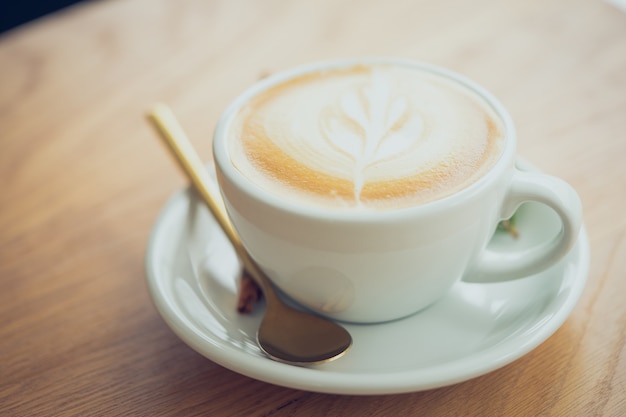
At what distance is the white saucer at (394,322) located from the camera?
0.54m

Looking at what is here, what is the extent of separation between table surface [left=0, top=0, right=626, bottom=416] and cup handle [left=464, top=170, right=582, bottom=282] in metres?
0.08

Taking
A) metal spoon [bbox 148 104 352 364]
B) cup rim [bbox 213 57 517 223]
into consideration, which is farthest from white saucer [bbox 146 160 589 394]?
cup rim [bbox 213 57 517 223]

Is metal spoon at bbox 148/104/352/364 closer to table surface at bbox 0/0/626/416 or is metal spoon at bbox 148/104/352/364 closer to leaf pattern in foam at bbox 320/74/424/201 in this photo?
→ table surface at bbox 0/0/626/416

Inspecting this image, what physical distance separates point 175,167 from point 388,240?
1.64 ft

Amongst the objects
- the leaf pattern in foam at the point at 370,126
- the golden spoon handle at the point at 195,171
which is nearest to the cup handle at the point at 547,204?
the leaf pattern in foam at the point at 370,126

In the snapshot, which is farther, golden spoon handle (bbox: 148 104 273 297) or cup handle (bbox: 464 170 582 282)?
golden spoon handle (bbox: 148 104 273 297)

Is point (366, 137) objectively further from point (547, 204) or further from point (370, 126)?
point (547, 204)

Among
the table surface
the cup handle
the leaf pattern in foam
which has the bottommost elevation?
the table surface

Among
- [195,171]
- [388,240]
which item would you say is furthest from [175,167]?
[388,240]

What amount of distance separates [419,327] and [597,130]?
0.47 metres

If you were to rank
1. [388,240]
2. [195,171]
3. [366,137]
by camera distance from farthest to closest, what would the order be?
[195,171] → [366,137] → [388,240]

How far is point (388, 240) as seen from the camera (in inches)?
22.0

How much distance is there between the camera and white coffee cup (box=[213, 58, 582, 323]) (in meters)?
0.56

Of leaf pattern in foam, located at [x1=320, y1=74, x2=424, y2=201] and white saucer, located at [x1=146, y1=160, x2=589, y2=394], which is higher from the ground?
leaf pattern in foam, located at [x1=320, y1=74, x2=424, y2=201]
